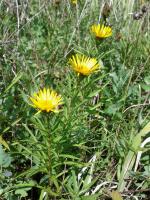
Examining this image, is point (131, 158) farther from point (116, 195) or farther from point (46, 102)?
point (46, 102)

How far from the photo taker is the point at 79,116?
57.9 inches

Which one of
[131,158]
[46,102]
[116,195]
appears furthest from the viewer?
[131,158]

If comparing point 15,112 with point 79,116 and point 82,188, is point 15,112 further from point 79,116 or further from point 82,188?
point 82,188

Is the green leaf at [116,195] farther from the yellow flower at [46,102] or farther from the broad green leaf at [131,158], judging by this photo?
the yellow flower at [46,102]

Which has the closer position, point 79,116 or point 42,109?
point 42,109

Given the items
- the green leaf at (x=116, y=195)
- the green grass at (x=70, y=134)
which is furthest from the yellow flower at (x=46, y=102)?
the green leaf at (x=116, y=195)

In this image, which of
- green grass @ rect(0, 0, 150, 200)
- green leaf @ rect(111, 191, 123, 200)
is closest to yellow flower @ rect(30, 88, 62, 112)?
green grass @ rect(0, 0, 150, 200)

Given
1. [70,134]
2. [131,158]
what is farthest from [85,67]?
[131,158]

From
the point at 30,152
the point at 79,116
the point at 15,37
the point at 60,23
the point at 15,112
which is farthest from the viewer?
the point at 60,23

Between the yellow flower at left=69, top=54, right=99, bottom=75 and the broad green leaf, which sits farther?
the broad green leaf

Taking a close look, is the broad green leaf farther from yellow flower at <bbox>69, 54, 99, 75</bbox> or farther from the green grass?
yellow flower at <bbox>69, 54, 99, 75</bbox>

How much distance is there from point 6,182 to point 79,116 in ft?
1.20

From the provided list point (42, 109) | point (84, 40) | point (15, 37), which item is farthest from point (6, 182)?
point (84, 40)

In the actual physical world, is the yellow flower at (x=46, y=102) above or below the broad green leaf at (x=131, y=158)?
above
